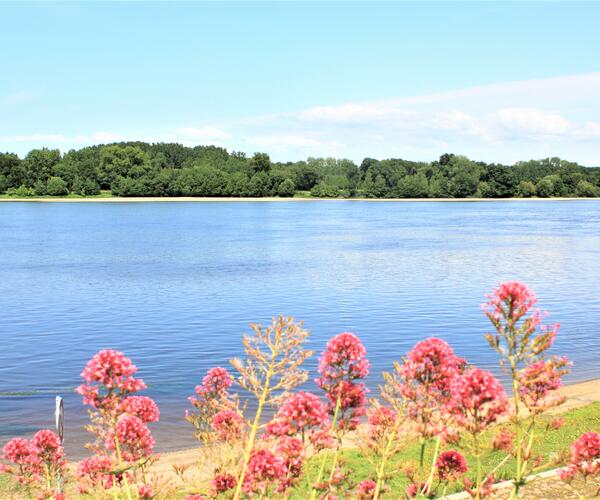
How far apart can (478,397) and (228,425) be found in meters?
2.23

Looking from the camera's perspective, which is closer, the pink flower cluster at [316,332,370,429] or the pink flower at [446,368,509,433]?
the pink flower at [446,368,509,433]

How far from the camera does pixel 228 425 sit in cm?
620

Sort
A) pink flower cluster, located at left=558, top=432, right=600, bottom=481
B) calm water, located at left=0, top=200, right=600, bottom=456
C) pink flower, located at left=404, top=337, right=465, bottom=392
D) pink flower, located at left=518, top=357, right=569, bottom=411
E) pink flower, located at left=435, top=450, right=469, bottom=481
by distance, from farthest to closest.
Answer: calm water, located at left=0, top=200, right=600, bottom=456
pink flower, located at left=435, top=450, right=469, bottom=481
pink flower cluster, located at left=558, top=432, right=600, bottom=481
pink flower, located at left=404, top=337, right=465, bottom=392
pink flower, located at left=518, top=357, right=569, bottom=411

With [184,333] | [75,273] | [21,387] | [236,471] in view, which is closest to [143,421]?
[236,471]

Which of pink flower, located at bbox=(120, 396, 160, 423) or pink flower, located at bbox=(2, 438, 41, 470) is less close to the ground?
pink flower, located at bbox=(120, 396, 160, 423)

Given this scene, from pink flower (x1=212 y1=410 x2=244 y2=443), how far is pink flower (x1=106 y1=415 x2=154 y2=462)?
661mm

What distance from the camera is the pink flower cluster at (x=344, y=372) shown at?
5.50 m

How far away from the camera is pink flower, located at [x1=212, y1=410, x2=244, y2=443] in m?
6.14

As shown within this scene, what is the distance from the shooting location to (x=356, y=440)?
5930mm

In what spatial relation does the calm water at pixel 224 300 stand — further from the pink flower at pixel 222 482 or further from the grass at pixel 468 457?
the pink flower at pixel 222 482

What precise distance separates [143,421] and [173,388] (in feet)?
65.1

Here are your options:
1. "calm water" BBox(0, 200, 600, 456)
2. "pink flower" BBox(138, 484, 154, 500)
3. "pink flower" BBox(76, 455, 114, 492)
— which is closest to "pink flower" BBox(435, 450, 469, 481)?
"pink flower" BBox(138, 484, 154, 500)

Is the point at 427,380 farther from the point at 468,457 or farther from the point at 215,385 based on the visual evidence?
the point at 468,457

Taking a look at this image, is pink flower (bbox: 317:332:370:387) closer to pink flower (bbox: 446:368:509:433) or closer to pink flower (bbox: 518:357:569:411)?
pink flower (bbox: 446:368:509:433)
